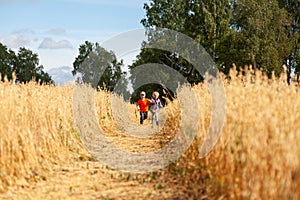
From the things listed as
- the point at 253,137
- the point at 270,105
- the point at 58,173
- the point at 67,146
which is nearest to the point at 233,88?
the point at 270,105

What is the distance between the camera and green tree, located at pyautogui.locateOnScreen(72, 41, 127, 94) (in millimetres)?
53125

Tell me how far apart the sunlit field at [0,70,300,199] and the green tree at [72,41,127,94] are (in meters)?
42.6

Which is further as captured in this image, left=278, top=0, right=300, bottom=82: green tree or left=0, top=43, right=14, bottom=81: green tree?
left=0, top=43, right=14, bottom=81: green tree

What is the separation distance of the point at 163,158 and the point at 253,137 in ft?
14.0

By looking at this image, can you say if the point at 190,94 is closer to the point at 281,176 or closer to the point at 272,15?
the point at 281,176

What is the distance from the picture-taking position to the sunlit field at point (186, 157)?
492cm

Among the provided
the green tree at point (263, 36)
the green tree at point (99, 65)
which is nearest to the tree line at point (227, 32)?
the green tree at point (263, 36)

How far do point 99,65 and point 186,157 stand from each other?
1837 inches

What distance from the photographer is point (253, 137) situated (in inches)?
205

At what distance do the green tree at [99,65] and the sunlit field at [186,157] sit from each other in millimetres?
42607

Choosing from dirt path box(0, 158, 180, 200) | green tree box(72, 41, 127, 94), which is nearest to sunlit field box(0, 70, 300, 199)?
dirt path box(0, 158, 180, 200)

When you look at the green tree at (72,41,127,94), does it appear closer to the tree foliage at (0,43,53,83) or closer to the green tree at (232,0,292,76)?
the tree foliage at (0,43,53,83)

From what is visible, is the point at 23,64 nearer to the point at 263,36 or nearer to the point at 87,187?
the point at 263,36

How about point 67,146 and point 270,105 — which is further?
point 67,146
